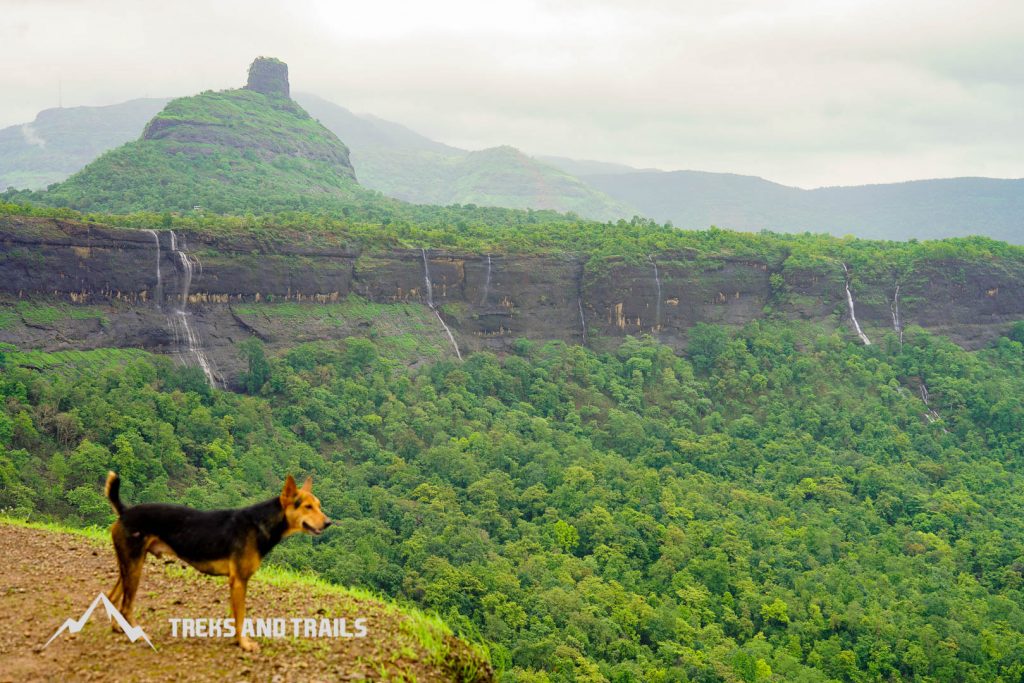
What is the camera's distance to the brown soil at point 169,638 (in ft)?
27.7

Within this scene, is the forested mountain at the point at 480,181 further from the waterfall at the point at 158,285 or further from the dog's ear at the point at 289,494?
the dog's ear at the point at 289,494

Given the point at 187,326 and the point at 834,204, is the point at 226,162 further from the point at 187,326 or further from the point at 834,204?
the point at 834,204

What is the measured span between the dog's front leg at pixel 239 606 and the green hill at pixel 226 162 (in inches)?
1898

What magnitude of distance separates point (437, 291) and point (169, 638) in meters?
38.9

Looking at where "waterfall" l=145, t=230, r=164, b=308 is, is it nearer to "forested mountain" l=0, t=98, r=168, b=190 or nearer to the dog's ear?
the dog's ear

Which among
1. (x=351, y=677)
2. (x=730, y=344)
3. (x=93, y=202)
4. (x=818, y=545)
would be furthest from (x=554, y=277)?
(x=351, y=677)

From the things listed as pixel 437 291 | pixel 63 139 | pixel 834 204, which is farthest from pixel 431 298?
pixel 834 204

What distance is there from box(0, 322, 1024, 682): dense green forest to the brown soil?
1258 cm

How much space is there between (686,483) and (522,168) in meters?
116

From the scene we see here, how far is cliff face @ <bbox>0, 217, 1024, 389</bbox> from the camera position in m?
35.8

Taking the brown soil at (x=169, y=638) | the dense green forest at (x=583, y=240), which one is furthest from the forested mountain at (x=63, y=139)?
the brown soil at (x=169, y=638)

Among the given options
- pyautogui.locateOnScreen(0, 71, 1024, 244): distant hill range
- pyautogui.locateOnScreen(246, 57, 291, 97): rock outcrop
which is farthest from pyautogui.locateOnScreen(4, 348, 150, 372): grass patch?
pyautogui.locateOnScreen(0, 71, 1024, 244): distant hill range

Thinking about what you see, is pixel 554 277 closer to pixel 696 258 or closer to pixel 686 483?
pixel 696 258

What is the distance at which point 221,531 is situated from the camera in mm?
8352
